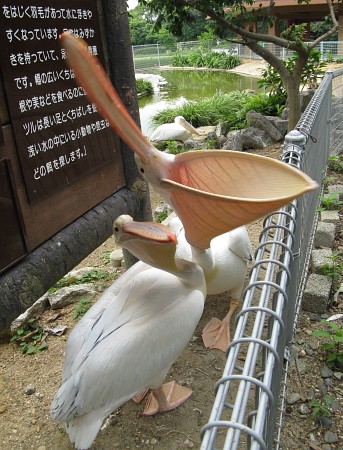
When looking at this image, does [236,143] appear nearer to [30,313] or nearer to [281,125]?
[281,125]

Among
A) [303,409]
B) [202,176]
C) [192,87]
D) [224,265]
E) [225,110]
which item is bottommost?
[192,87]

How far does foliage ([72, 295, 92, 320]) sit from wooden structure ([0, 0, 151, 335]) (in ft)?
2.72

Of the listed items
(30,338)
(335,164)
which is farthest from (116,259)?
(335,164)

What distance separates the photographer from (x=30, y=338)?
8.43 feet

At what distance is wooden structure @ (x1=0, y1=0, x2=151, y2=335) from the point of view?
1.53 meters

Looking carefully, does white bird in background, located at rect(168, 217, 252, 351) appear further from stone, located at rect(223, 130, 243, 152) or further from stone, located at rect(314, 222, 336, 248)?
stone, located at rect(223, 130, 243, 152)

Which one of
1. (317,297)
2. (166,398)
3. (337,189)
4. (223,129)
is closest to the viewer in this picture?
(166,398)

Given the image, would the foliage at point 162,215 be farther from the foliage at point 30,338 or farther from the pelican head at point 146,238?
the pelican head at point 146,238

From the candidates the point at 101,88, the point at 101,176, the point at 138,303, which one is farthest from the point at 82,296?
the point at 101,88

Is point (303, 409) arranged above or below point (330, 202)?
below

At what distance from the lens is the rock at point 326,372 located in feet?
6.46

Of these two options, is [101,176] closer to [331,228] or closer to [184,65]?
[331,228]

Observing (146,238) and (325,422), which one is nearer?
(146,238)

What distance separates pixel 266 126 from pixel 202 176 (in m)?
5.12
